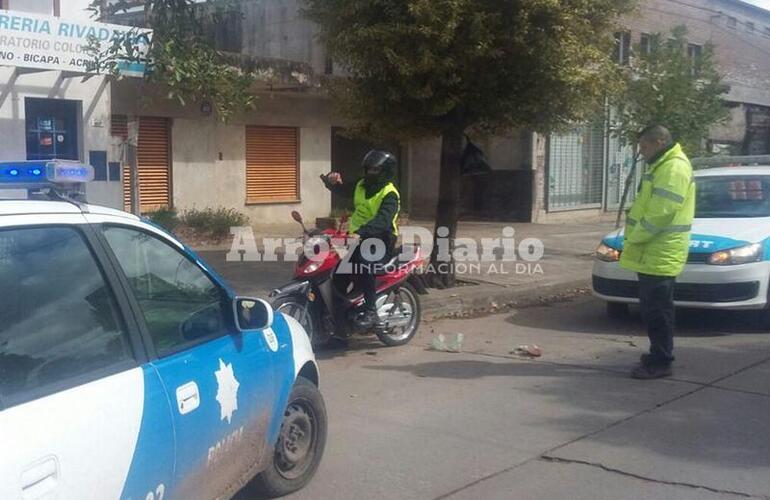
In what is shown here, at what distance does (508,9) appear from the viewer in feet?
32.7

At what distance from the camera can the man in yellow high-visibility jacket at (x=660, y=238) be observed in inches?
285

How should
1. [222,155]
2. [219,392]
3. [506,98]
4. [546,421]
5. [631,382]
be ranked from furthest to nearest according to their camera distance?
[222,155] → [506,98] → [631,382] → [546,421] → [219,392]

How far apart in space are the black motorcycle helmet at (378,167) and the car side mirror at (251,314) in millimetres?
4212

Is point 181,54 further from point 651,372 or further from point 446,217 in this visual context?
point 651,372

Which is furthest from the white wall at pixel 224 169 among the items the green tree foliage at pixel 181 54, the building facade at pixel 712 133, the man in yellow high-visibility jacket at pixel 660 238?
the man in yellow high-visibility jacket at pixel 660 238

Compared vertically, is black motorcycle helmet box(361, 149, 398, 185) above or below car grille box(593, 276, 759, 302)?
above

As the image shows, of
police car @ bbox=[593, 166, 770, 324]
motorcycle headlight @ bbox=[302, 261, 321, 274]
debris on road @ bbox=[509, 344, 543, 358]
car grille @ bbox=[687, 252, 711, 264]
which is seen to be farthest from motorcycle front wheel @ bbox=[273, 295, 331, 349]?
car grille @ bbox=[687, 252, 711, 264]

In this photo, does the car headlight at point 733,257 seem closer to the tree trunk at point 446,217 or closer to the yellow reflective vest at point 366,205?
the yellow reflective vest at point 366,205

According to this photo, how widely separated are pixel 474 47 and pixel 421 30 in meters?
0.65

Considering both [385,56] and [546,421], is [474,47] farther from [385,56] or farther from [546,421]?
[546,421]

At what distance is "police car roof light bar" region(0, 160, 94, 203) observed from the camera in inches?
141

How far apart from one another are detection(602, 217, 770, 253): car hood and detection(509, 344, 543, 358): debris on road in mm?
1785

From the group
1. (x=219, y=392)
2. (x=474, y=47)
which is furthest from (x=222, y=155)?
(x=219, y=392)

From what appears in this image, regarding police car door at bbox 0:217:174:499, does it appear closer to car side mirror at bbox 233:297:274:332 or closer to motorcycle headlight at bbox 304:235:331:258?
car side mirror at bbox 233:297:274:332
